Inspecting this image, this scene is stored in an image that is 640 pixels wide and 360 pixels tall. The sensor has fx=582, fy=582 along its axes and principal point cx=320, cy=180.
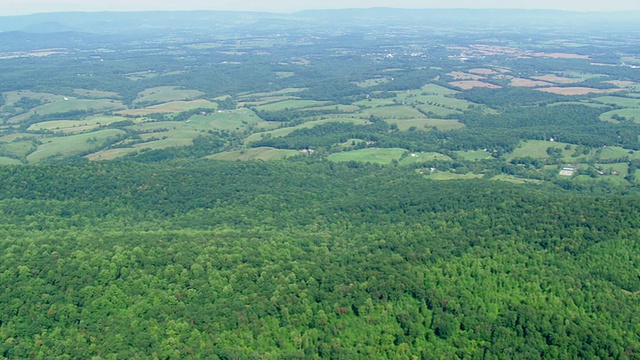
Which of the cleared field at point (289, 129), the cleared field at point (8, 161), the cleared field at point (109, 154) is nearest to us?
the cleared field at point (8, 161)

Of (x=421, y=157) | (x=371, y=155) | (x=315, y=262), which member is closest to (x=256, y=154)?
(x=371, y=155)

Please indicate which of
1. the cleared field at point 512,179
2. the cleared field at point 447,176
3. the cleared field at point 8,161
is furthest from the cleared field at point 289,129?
the cleared field at point 512,179

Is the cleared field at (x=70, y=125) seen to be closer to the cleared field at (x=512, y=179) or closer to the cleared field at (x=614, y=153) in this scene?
the cleared field at (x=512, y=179)

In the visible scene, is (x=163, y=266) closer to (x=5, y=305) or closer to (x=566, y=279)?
(x=5, y=305)

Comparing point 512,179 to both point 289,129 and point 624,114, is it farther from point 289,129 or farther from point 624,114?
point 624,114

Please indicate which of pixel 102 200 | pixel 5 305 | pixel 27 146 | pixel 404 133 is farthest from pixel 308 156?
pixel 5 305

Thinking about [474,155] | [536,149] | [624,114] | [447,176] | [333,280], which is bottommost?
[474,155]

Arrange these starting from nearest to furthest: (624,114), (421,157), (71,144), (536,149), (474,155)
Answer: (421,157)
(474,155)
(536,149)
(71,144)
(624,114)
